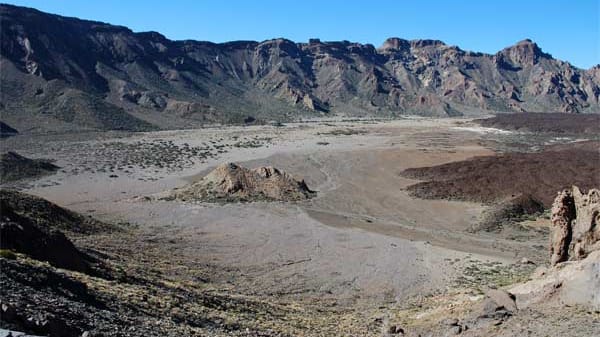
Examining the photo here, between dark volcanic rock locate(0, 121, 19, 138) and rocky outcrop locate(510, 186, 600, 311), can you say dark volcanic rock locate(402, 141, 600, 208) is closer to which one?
rocky outcrop locate(510, 186, 600, 311)

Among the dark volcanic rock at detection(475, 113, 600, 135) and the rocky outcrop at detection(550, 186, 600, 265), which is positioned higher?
the dark volcanic rock at detection(475, 113, 600, 135)

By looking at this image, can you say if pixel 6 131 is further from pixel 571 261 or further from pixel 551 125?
pixel 551 125

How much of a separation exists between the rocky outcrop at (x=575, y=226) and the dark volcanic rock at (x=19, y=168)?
5002 centimetres

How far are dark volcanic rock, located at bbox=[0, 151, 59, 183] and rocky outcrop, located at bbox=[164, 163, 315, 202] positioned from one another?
18892 mm

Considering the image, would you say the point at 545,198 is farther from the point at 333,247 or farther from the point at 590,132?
the point at 590,132

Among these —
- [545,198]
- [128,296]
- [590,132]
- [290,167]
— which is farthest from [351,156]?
[590,132]

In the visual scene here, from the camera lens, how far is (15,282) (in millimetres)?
13898

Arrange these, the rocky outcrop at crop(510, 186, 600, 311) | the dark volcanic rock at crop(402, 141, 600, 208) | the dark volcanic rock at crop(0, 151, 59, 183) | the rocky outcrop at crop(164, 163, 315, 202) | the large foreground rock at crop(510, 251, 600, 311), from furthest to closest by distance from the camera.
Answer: the dark volcanic rock at crop(0, 151, 59, 183), the dark volcanic rock at crop(402, 141, 600, 208), the rocky outcrop at crop(164, 163, 315, 202), the rocky outcrop at crop(510, 186, 600, 311), the large foreground rock at crop(510, 251, 600, 311)

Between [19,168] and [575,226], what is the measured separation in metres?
53.7

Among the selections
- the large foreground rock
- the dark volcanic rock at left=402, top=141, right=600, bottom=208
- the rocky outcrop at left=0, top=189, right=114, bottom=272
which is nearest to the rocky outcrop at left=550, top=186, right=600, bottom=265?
the large foreground rock

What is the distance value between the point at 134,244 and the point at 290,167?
40.3 m

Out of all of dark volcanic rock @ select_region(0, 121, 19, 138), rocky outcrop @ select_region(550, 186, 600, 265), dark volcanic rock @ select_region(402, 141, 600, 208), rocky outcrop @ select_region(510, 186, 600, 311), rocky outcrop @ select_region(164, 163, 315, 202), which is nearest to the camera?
rocky outcrop @ select_region(510, 186, 600, 311)

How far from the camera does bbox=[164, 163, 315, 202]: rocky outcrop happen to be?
154 ft

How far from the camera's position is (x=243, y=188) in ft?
159
